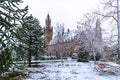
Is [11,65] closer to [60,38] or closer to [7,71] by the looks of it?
[7,71]

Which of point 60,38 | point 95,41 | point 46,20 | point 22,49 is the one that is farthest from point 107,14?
point 46,20

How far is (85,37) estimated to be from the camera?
55.2 meters

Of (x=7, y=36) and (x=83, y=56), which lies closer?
(x=7, y=36)

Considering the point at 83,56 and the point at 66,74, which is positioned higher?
the point at 83,56

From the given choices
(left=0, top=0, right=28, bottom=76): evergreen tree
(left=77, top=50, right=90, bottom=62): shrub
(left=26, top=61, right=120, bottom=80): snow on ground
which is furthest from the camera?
(left=77, top=50, right=90, bottom=62): shrub

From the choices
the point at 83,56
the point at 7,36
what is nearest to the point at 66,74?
the point at 7,36

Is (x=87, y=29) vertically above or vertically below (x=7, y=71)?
above

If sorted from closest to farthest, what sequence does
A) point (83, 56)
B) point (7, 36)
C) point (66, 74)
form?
point (7, 36) → point (66, 74) → point (83, 56)

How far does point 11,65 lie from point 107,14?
17.2 metres

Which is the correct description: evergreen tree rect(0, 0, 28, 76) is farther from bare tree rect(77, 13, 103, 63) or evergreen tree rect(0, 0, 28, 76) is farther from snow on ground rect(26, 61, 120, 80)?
bare tree rect(77, 13, 103, 63)

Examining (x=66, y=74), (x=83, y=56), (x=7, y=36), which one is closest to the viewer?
(x=7, y=36)

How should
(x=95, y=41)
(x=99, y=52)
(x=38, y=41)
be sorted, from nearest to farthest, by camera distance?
(x=38, y=41) < (x=95, y=41) < (x=99, y=52)

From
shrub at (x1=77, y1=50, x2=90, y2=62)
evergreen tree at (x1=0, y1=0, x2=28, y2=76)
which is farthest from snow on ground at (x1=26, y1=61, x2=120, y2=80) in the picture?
shrub at (x1=77, y1=50, x2=90, y2=62)

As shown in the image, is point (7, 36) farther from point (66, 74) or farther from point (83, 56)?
point (83, 56)
